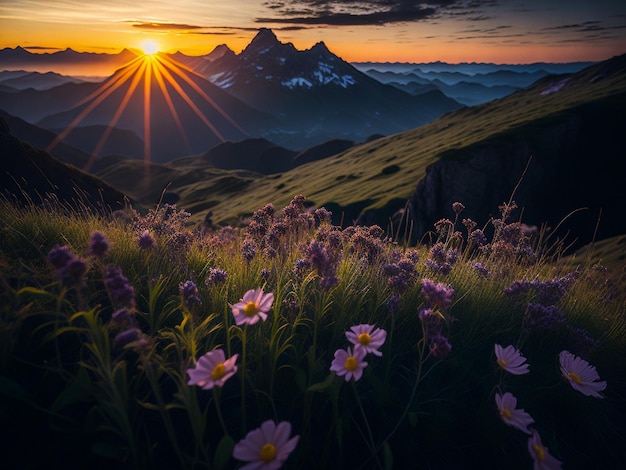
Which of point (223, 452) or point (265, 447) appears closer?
point (265, 447)

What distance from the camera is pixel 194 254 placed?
5.44 m

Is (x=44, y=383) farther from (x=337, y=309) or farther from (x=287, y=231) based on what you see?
(x=287, y=231)

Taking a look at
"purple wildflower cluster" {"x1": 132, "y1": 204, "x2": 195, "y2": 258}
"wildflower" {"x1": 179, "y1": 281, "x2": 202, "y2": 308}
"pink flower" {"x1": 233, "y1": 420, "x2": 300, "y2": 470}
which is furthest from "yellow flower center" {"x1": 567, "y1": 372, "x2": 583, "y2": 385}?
"purple wildflower cluster" {"x1": 132, "y1": 204, "x2": 195, "y2": 258}

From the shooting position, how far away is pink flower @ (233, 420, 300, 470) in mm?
1931

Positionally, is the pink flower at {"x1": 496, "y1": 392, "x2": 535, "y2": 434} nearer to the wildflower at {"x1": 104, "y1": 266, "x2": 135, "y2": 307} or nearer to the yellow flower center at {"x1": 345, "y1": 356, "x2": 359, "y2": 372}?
the yellow flower center at {"x1": 345, "y1": 356, "x2": 359, "y2": 372}

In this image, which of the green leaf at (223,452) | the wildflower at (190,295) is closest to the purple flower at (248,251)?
the wildflower at (190,295)

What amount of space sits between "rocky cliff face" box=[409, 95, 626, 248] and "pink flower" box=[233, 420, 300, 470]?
38582 millimetres

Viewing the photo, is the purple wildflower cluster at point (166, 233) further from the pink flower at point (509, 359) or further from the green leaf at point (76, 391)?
the pink flower at point (509, 359)

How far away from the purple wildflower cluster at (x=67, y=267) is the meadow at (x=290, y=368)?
0.01 m

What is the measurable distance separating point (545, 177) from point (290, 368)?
4866 cm

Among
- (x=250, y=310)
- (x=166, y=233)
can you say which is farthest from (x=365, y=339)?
(x=166, y=233)

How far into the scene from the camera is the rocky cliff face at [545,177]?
132ft

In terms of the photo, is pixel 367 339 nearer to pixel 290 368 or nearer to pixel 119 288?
pixel 290 368

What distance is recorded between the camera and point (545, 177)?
43.3 m
